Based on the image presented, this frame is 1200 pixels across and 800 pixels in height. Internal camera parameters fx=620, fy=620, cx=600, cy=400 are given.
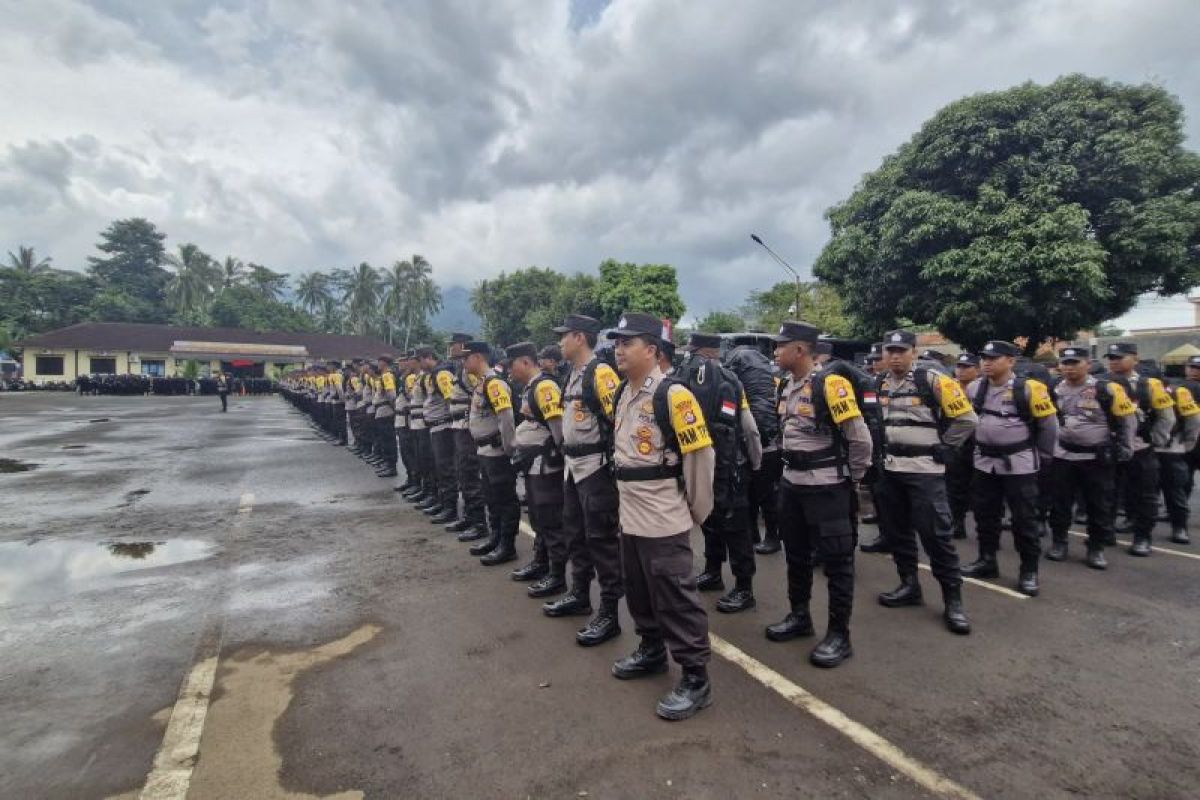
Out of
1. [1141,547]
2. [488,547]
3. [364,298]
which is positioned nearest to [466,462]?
[488,547]

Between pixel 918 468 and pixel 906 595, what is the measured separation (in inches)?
38.1

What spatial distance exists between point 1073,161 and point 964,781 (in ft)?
52.4

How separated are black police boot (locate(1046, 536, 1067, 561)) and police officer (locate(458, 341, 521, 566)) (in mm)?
4929

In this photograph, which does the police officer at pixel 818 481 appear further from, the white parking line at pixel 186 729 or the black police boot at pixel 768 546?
the white parking line at pixel 186 729

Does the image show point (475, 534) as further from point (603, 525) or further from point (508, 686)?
point (508, 686)

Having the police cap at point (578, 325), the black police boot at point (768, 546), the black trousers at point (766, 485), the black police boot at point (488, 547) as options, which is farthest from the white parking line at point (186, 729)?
the black police boot at point (768, 546)

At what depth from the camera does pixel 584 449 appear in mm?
3943

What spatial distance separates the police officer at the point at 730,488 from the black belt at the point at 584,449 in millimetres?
772

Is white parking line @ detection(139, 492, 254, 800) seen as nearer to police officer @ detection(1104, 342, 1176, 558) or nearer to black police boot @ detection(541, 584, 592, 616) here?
black police boot @ detection(541, 584, 592, 616)

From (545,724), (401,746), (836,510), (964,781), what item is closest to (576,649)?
(545,724)

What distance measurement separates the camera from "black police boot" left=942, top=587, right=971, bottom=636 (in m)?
4.01

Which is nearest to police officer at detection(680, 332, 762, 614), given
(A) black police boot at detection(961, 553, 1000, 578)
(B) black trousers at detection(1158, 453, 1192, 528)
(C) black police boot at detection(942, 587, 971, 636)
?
(C) black police boot at detection(942, 587, 971, 636)

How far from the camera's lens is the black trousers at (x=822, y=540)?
3631 mm

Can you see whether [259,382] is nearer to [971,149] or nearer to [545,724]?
[971,149]
